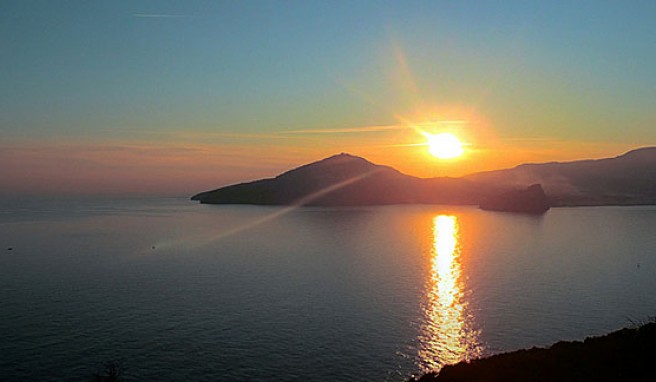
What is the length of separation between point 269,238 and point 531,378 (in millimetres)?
153265

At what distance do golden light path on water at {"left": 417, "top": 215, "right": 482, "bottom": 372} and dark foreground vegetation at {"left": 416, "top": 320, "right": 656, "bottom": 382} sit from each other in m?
18.0

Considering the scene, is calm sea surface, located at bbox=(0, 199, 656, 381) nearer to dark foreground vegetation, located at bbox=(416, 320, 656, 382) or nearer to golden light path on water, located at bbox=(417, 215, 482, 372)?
golden light path on water, located at bbox=(417, 215, 482, 372)

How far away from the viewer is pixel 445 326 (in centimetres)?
6981

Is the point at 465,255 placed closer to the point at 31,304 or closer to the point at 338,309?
the point at 338,309

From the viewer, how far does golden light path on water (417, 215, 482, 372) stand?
58312mm

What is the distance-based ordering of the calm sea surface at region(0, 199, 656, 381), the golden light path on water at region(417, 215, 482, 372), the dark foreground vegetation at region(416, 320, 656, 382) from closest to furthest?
the dark foreground vegetation at region(416, 320, 656, 382), the calm sea surface at region(0, 199, 656, 381), the golden light path on water at region(417, 215, 482, 372)

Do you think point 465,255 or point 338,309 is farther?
point 465,255

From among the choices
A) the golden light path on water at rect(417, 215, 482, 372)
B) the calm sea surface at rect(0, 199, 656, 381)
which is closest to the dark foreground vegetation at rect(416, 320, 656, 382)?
the calm sea surface at rect(0, 199, 656, 381)

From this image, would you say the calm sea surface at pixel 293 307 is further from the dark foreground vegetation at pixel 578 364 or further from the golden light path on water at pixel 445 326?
the dark foreground vegetation at pixel 578 364

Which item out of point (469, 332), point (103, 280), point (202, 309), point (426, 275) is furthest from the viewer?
point (426, 275)

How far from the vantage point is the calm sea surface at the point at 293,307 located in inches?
2168

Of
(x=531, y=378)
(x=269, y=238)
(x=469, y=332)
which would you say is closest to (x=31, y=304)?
(x=469, y=332)

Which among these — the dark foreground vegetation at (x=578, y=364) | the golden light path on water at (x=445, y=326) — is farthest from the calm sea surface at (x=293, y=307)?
the dark foreground vegetation at (x=578, y=364)

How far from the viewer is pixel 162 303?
261 ft
